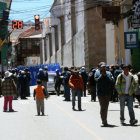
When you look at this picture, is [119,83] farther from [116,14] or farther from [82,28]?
[82,28]

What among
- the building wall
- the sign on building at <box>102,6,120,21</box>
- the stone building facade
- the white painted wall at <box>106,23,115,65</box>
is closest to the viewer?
the sign on building at <box>102,6,120,21</box>

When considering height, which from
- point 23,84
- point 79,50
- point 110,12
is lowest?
point 23,84

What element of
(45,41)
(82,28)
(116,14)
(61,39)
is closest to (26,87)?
(116,14)

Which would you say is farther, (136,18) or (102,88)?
(136,18)

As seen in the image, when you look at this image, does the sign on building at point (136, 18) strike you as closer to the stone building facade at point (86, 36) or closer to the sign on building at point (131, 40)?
the sign on building at point (131, 40)

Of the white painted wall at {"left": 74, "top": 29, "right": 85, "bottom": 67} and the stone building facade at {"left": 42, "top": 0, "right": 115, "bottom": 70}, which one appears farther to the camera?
the white painted wall at {"left": 74, "top": 29, "right": 85, "bottom": 67}

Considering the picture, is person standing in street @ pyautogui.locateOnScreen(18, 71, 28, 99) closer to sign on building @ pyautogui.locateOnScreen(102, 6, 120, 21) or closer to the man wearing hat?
sign on building @ pyautogui.locateOnScreen(102, 6, 120, 21)

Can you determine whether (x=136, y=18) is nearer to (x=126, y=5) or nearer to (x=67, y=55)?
(x=126, y=5)

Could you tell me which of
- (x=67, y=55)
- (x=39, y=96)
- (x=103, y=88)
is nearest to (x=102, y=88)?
(x=103, y=88)

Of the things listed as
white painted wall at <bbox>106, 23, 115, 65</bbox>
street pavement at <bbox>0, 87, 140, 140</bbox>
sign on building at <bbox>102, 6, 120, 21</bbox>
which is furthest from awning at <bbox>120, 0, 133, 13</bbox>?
street pavement at <bbox>0, 87, 140, 140</bbox>

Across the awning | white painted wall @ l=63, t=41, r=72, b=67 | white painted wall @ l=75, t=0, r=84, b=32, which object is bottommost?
white painted wall @ l=63, t=41, r=72, b=67

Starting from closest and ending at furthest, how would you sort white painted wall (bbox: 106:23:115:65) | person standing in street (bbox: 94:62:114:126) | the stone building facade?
person standing in street (bbox: 94:62:114:126) < white painted wall (bbox: 106:23:115:65) < the stone building facade

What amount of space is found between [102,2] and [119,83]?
34419mm

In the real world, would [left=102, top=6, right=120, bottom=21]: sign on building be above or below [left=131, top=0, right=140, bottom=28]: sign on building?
above
